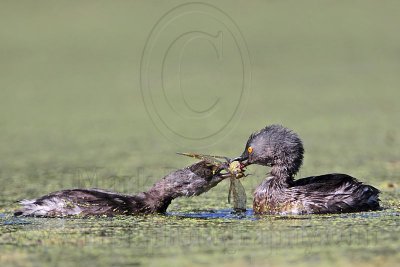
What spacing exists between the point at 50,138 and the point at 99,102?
3.83m

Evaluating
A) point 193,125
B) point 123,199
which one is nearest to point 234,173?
point 123,199

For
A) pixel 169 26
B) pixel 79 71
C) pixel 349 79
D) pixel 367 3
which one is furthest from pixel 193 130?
pixel 367 3

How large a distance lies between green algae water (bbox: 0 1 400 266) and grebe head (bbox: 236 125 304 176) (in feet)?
2.13

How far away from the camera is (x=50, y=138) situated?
637 inches

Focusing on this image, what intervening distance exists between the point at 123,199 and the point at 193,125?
7.14 meters

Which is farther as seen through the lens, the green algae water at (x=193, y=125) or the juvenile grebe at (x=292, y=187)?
the juvenile grebe at (x=292, y=187)

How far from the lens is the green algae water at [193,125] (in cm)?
794

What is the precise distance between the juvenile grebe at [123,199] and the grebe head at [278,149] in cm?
49

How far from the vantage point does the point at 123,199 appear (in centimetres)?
988

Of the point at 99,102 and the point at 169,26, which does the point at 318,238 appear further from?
the point at 169,26

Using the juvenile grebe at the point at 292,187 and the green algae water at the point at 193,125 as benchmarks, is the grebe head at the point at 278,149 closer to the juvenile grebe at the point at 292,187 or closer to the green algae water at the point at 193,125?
the juvenile grebe at the point at 292,187

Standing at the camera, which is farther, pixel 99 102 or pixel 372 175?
pixel 99 102

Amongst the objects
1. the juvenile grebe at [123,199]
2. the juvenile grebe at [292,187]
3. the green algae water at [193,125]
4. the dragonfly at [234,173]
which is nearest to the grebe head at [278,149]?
the juvenile grebe at [292,187]

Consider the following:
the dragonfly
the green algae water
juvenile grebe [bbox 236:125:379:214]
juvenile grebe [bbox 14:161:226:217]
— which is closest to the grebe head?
juvenile grebe [bbox 236:125:379:214]
